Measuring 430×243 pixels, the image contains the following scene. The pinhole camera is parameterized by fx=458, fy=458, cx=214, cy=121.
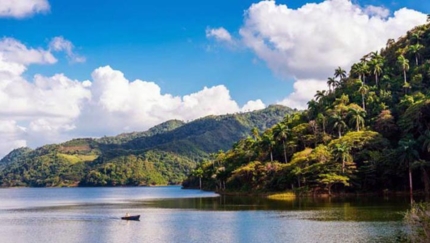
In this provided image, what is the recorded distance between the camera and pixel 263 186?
16075 cm

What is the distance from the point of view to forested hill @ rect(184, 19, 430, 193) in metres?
132

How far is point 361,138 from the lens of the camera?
467 ft

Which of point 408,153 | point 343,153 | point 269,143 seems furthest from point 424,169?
point 269,143

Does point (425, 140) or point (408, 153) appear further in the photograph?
point (408, 153)

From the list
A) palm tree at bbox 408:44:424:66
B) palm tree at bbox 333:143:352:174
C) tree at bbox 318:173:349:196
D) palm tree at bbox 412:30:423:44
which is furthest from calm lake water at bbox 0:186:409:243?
palm tree at bbox 412:30:423:44

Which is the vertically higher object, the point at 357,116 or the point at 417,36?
the point at 417,36

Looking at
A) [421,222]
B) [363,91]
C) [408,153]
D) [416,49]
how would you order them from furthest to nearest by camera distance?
[416,49]
[363,91]
[408,153]
[421,222]

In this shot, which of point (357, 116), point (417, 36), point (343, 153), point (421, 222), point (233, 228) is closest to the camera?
point (421, 222)

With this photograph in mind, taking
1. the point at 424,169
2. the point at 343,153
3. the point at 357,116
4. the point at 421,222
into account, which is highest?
the point at 357,116

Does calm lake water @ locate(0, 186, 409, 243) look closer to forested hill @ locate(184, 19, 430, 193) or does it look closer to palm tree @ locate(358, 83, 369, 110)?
forested hill @ locate(184, 19, 430, 193)

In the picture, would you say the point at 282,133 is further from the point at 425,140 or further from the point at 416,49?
the point at 416,49

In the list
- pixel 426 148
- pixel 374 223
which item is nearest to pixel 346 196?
pixel 426 148

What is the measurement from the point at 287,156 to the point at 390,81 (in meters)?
48.3

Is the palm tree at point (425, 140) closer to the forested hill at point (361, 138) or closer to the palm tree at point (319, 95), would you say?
the forested hill at point (361, 138)
